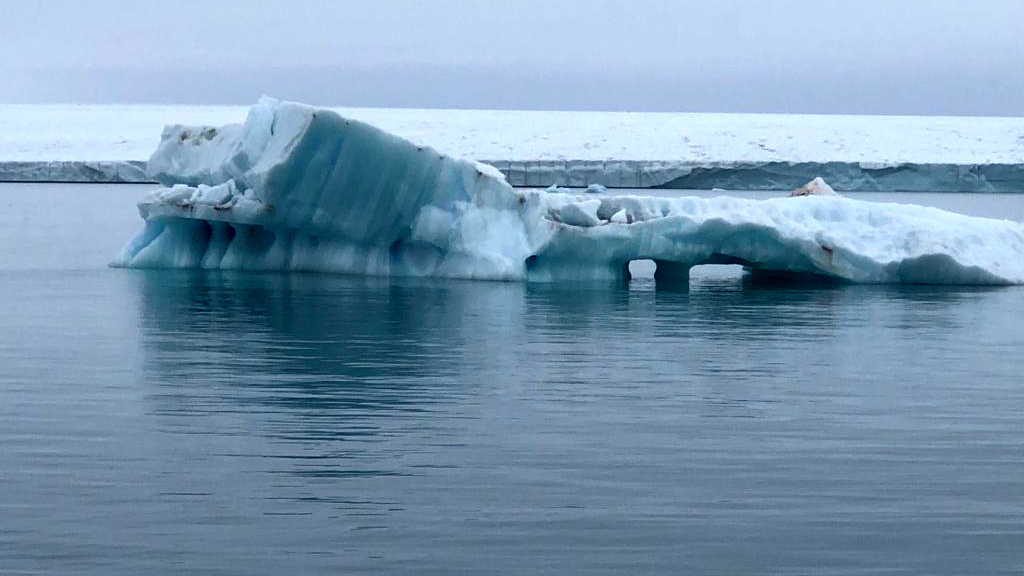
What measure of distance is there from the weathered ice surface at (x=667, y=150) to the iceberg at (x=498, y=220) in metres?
17.5

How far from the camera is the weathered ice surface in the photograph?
30.0 meters

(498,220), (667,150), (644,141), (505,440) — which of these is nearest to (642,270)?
(498,220)

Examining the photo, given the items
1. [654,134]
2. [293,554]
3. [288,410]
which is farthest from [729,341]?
[654,134]

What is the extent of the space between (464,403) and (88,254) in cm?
1014

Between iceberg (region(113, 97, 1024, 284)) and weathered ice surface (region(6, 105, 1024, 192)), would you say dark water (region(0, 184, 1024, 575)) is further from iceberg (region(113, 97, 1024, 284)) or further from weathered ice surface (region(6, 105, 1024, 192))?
weathered ice surface (region(6, 105, 1024, 192))

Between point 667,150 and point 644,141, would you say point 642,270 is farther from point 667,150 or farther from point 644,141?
point 644,141

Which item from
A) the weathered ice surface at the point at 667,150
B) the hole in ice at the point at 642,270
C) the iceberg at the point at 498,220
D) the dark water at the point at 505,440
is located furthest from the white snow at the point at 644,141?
the dark water at the point at 505,440

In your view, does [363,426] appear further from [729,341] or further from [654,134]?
[654,134]

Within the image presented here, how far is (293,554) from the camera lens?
Answer: 3.83 meters

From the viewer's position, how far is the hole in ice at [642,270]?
539 inches

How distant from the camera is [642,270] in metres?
14.6

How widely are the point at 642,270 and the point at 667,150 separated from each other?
881 inches

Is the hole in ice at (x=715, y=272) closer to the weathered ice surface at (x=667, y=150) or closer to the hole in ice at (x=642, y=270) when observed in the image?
the hole in ice at (x=642, y=270)

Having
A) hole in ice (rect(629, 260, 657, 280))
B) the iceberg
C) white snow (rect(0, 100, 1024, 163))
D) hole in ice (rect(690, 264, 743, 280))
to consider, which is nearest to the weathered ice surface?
white snow (rect(0, 100, 1024, 163))
